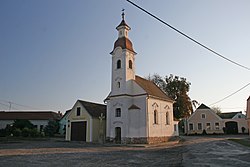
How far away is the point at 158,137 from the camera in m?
30.3

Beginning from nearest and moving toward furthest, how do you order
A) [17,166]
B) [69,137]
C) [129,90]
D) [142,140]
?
[17,166]
[142,140]
[129,90]
[69,137]

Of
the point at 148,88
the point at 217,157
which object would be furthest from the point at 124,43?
the point at 217,157

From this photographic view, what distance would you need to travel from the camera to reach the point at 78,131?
106 feet

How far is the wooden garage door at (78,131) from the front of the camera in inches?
1255

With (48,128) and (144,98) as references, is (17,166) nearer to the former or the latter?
(144,98)

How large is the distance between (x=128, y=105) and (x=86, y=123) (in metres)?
6.59

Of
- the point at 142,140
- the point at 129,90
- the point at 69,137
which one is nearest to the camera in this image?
the point at 142,140

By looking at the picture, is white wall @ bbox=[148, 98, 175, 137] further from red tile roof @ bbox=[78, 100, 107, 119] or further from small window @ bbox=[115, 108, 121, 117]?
red tile roof @ bbox=[78, 100, 107, 119]

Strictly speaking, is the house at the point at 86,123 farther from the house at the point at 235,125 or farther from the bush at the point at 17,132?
the house at the point at 235,125

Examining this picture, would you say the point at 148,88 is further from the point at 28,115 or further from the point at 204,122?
the point at 28,115

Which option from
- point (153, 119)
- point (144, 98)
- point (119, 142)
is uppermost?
point (144, 98)

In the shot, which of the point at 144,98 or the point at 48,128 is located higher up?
the point at 144,98

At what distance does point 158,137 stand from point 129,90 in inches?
270

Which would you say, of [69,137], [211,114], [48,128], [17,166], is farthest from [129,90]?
[211,114]
